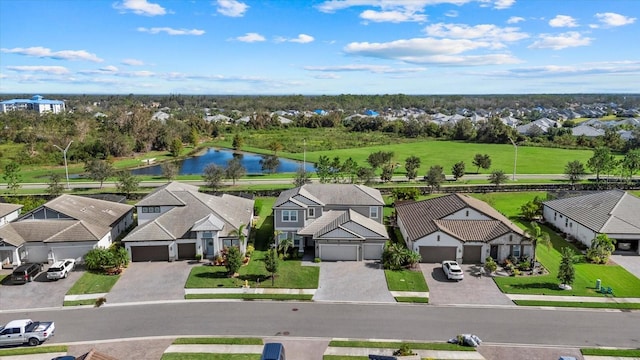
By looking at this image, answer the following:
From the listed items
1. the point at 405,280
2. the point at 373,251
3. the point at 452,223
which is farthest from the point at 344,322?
the point at 452,223

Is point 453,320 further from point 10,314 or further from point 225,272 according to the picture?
point 10,314

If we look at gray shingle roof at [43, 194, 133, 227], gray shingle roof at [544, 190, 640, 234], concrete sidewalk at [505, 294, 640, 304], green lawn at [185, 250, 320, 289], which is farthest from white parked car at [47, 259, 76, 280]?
gray shingle roof at [544, 190, 640, 234]

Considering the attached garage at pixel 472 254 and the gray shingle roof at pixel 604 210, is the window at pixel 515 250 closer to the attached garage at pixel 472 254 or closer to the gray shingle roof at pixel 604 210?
the attached garage at pixel 472 254

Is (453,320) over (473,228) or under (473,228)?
under

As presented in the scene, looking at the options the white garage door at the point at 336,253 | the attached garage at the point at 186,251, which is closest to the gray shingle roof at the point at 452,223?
the white garage door at the point at 336,253

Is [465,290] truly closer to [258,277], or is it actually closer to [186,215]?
[258,277]

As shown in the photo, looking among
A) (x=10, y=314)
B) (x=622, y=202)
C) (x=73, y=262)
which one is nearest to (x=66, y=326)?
(x=10, y=314)
